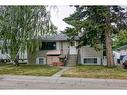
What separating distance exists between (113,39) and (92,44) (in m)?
1.99

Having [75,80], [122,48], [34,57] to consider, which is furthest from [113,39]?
[75,80]

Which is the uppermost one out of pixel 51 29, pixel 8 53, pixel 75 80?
pixel 51 29

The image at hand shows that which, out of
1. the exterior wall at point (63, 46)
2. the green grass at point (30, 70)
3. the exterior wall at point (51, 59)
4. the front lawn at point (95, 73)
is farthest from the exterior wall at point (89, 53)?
the green grass at point (30, 70)

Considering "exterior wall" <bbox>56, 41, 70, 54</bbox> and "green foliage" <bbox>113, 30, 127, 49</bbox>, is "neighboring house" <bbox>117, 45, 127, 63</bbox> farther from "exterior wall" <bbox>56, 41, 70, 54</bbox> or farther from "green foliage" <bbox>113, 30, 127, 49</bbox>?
"exterior wall" <bbox>56, 41, 70, 54</bbox>

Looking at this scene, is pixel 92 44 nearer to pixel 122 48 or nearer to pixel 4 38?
pixel 122 48

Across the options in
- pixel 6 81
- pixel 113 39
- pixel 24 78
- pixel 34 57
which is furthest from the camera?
pixel 113 39

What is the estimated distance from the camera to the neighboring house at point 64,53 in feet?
56.8

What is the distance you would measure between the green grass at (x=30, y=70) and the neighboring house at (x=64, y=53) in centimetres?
38

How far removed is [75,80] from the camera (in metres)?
13.9

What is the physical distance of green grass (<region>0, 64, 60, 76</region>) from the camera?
15976 mm

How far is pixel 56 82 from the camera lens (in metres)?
13.4

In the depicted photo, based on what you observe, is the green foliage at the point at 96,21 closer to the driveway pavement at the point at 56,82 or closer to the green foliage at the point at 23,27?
the green foliage at the point at 23,27

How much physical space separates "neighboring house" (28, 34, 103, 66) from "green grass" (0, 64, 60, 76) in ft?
1.25

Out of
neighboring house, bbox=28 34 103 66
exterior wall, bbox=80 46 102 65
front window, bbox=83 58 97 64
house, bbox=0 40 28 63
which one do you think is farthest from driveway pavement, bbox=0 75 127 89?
exterior wall, bbox=80 46 102 65
